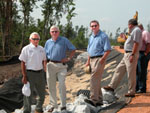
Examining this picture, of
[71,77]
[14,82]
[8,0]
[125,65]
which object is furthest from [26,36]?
[125,65]

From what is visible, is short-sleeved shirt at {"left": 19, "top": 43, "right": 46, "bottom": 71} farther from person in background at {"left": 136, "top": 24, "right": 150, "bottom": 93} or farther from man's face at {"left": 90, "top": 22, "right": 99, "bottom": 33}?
person in background at {"left": 136, "top": 24, "right": 150, "bottom": 93}

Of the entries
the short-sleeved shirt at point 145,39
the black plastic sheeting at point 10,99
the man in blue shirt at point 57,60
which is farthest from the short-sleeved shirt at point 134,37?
the black plastic sheeting at point 10,99

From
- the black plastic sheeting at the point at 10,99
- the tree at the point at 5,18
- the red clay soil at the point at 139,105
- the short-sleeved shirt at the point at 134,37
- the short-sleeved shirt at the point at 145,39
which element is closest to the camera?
the red clay soil at the point at 139,105

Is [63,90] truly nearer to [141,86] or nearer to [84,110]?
[84,110]

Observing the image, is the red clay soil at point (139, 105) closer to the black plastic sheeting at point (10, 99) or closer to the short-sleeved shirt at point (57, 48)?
the short-sleeved shirt at point (57, 48)

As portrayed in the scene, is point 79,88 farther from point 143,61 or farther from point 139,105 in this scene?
point 139,105

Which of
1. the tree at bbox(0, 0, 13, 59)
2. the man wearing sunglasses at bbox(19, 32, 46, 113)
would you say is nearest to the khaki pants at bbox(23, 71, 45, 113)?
the man wearing sunglasses at bbox(19, 32, 46, 113)

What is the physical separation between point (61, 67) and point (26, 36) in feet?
45.8

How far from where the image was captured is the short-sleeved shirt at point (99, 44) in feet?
14.6

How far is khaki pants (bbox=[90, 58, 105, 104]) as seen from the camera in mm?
4547

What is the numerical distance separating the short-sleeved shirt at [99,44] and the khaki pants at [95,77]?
0.52 feet

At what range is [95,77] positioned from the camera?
4.63 meters

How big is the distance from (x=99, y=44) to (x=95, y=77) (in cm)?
71

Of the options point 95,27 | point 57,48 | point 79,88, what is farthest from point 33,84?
point 79,88
